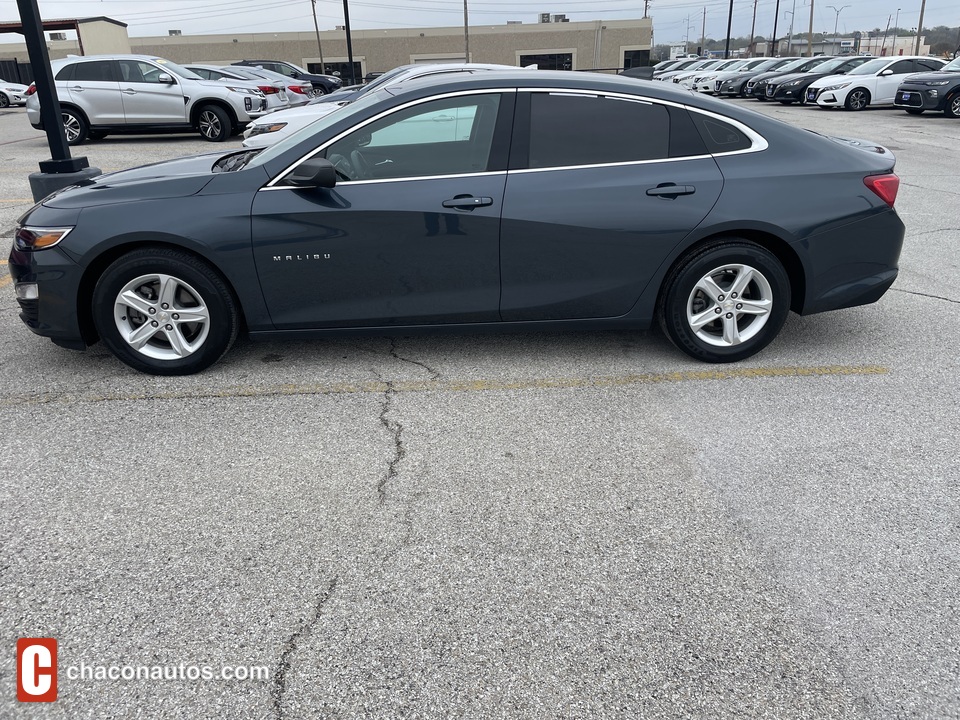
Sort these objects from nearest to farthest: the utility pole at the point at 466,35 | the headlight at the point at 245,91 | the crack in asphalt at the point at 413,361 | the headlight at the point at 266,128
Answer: the crack in asphalt at the point at 413,361 < the headlight at the point at 266,128 < the headlight at the point at 245,91 < the utility pole at the point at 466,35

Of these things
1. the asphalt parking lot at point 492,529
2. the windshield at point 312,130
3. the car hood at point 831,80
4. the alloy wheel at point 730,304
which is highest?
the windshield at point 312,130

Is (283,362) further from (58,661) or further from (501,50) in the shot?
(501,50)

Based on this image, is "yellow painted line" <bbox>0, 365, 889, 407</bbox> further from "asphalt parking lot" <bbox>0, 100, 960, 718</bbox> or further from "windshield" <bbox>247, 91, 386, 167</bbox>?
"windshield" <bbox>247, 91, 386, 167</bbox>

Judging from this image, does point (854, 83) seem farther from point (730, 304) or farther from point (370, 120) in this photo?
point (370, 120)

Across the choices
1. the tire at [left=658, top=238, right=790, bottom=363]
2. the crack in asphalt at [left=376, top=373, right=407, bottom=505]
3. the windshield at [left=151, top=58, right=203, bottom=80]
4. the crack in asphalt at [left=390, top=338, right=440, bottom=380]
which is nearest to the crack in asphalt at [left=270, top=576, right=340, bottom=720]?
the crack in asphalt at [left=376, top=373, right=407, bottom=505]

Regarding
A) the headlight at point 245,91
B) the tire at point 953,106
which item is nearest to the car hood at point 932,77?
the tire at point 953,106

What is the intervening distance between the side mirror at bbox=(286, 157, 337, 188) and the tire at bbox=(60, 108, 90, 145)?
45.1ft

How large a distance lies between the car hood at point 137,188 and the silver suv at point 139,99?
11746 millimetres

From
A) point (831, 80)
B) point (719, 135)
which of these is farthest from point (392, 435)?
point (831, 80)

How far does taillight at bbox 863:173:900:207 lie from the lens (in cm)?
452

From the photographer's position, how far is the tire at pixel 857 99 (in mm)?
23766

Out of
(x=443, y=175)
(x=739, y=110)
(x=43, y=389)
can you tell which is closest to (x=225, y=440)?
(x=43, y=389)

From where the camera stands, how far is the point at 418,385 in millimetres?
4461

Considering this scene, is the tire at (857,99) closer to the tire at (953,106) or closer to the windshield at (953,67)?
the windshield at (953,67)
